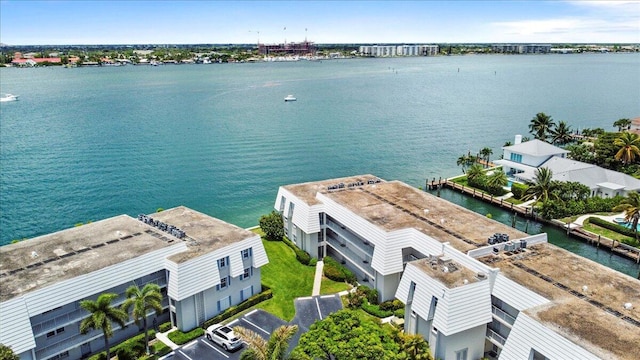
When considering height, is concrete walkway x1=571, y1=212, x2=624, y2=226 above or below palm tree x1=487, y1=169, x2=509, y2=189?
below

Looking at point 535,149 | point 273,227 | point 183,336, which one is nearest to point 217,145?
point 273,227

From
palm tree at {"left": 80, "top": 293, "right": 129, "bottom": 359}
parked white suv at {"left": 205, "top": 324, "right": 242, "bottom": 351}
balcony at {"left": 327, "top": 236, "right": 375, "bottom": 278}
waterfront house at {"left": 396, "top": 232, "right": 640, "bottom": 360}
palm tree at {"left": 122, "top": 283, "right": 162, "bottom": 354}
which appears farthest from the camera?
balcony at {"left": 327, "top": 236, "right": 375, "bottom": 278}

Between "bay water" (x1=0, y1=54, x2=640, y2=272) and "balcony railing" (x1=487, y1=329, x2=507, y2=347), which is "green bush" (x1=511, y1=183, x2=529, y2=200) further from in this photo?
"balcony railing" (x1=487, y1=329, x2=507, y2=347)

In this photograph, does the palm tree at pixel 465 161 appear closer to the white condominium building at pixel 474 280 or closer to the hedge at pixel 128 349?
the white condominium building at pixel 474 280

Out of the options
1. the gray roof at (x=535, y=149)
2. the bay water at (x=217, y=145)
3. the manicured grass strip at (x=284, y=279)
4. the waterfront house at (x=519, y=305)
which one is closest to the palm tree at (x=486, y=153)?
the bay water at (x=217, y=145)

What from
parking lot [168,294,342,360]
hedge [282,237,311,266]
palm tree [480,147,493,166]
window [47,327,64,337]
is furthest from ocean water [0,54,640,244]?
window [47,327,64,337]
